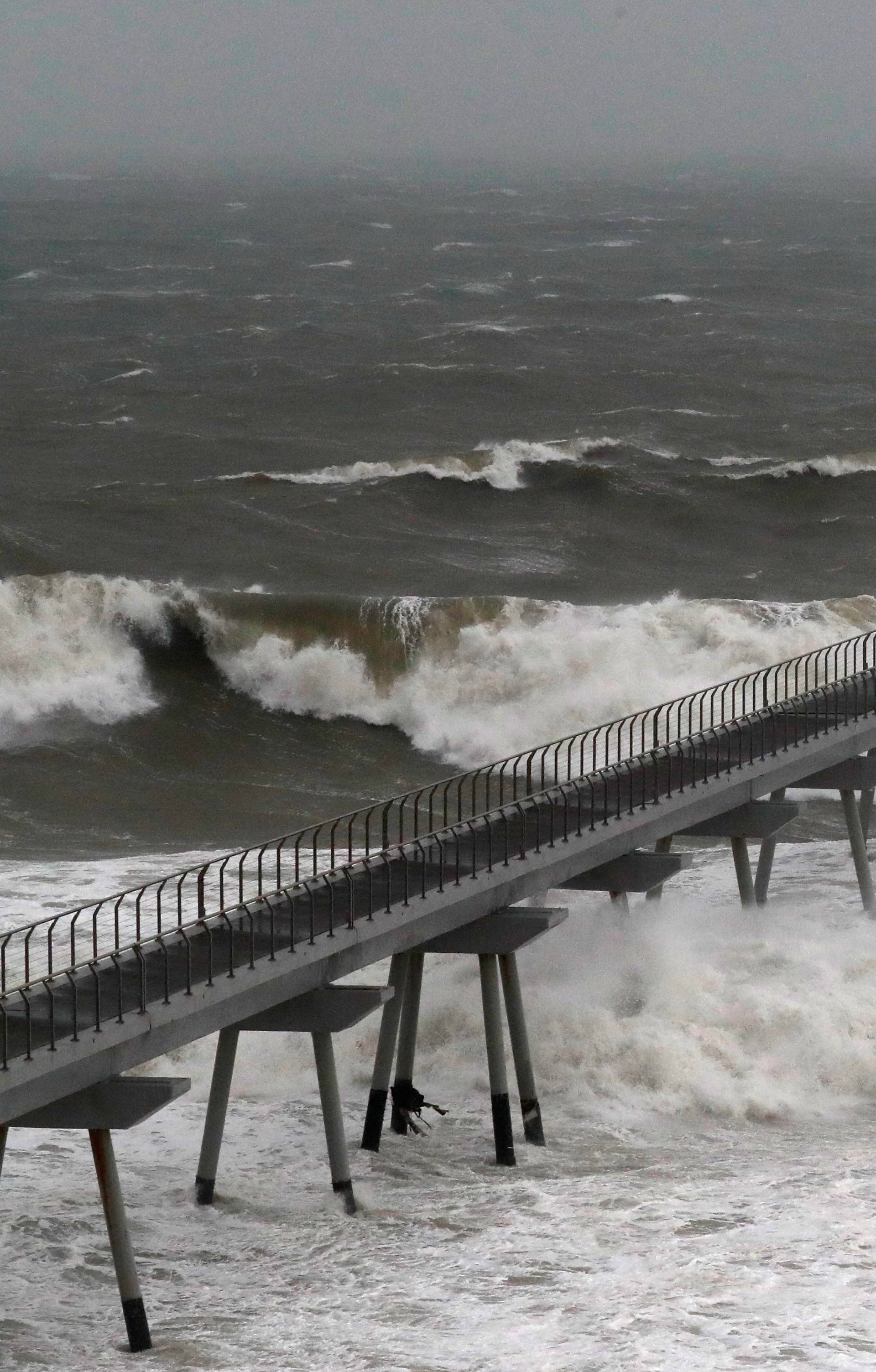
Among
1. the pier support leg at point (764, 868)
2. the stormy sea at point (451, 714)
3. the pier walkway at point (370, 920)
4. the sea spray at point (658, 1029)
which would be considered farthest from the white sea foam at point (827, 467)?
the sea spray at point (658, 1029)

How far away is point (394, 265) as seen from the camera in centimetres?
13138

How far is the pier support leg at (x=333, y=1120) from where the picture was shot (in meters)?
24.1

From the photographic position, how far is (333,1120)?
950 inches

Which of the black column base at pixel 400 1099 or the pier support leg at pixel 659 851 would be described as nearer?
the black column base at pixel 400 1099

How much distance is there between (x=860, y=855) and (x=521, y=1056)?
9.62 m

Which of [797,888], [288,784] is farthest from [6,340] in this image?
[797,888]

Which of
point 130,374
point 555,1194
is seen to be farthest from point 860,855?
point 130,374

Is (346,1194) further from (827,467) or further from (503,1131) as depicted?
(827,467)

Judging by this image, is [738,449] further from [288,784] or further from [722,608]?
[288,784]

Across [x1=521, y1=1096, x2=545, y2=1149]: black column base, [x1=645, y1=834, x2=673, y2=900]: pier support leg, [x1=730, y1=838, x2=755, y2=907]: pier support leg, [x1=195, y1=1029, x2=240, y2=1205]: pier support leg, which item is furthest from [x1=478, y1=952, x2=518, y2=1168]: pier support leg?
[x1=730, y1=838, x2=755, y2=907]: pier support leg

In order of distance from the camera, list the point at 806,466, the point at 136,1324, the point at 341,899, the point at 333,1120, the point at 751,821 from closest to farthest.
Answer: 1. the point at 136,1324
2. the point at 333,1120
3. the point at 341,899
4. the point at 751,821
5. the point at 806,466

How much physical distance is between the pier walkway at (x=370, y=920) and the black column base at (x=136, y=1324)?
0.02m

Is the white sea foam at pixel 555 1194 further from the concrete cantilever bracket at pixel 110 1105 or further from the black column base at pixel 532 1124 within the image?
the concrete cantilever bracket at pixel 110 1105

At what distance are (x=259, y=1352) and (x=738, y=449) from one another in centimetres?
5562
